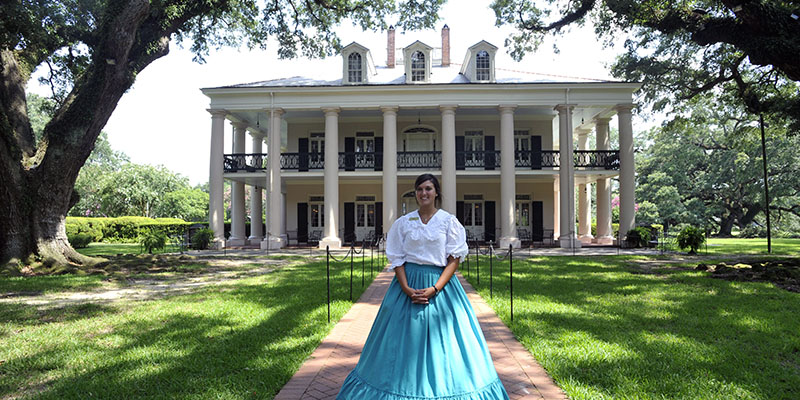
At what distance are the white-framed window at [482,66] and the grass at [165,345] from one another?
50.8 ft

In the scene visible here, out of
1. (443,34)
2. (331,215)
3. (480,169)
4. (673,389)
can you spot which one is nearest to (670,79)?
(480,169)

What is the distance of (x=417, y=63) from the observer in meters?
20.2

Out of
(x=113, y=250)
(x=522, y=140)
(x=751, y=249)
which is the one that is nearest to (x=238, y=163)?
(x=113, y=250)

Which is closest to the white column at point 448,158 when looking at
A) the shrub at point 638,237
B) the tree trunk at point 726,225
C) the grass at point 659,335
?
the shrub at point 638,237

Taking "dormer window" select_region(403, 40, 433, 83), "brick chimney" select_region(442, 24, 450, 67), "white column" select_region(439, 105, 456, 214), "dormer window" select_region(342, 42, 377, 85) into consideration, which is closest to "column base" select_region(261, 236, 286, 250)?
"white column" select_region(439, 105, 456, 214)

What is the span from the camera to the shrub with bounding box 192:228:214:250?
18.6 metres

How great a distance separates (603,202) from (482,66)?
9.11 metres

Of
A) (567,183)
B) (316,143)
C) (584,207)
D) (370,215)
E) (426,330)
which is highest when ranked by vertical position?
(316,143)

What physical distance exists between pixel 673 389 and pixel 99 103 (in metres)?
13.2

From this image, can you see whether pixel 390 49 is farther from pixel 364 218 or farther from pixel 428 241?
pixel 428 241

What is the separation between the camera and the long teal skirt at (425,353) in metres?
2.63

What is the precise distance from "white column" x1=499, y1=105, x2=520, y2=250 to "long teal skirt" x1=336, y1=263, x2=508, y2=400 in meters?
16.6

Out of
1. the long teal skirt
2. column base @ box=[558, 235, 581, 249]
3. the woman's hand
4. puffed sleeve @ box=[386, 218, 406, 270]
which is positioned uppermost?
puffed sleeve @ box=[386, 218, 406, 270]

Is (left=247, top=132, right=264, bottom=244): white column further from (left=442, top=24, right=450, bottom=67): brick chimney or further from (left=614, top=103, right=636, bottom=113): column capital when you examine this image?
(left=614, top=103, right=636, bottom=113): column capital
